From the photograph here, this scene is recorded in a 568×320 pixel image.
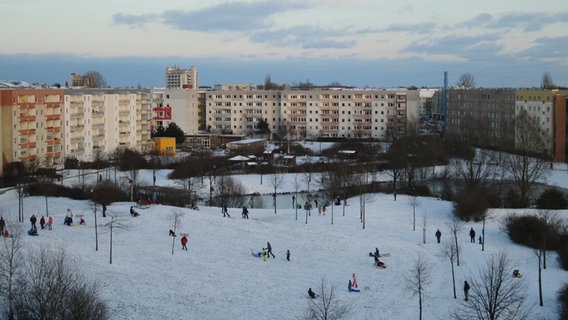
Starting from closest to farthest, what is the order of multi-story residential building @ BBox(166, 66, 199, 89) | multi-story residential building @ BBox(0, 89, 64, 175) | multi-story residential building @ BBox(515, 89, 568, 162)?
multi-story residential building @ BBox(0, 89, 64, 175) < multi-story residential building @ BBox(515, 89, 568, 162) < multi-story residential building @ BBox(166, 66, 199, 89)

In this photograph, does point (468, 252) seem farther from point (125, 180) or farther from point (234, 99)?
point (234, 99)

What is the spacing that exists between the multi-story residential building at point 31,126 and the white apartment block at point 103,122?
1691mm

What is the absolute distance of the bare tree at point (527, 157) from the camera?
38312mm

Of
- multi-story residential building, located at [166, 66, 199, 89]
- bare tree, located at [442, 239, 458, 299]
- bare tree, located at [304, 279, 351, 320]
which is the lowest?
bare tree, located at [304, 279, 351, 320]

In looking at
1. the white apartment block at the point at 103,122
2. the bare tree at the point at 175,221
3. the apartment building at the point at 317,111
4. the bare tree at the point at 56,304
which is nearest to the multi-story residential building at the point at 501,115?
the apartment building at the point at 317,111

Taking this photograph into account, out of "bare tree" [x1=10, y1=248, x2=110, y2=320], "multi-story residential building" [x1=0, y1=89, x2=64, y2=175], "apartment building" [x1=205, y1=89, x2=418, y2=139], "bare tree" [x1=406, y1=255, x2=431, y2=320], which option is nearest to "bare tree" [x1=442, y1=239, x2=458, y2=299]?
"bare tree" [x1=406, y1=255, x2=431, y2=320]

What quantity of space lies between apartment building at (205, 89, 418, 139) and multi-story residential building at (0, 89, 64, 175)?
3028 centimetres

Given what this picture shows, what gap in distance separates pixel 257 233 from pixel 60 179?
1948cm

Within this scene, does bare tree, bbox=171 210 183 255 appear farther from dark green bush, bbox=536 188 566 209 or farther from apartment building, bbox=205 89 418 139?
apartment building, bbox=205 89 418 139

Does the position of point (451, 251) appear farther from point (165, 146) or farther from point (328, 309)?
point (165, 146)

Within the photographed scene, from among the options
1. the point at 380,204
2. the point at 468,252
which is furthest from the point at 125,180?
the point at 468,252

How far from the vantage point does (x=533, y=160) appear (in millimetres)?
44312

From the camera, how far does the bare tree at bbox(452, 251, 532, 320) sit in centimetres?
1666

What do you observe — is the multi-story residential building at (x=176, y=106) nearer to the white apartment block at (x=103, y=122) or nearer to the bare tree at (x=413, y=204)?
the white apartment block at (x=103, y=122)
